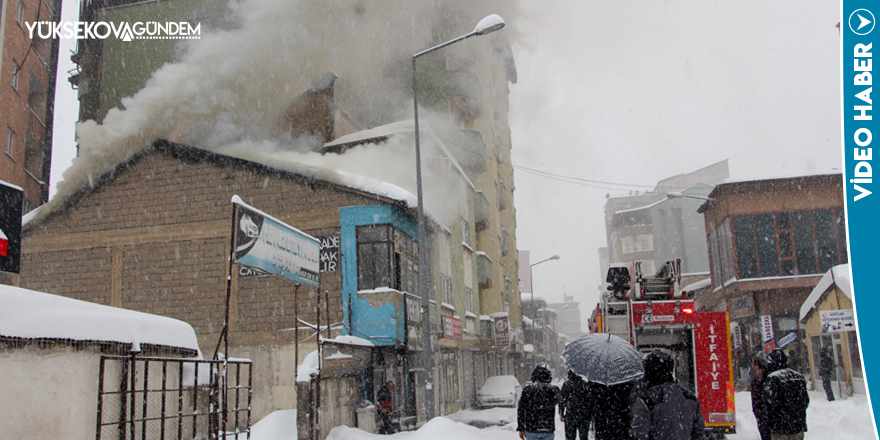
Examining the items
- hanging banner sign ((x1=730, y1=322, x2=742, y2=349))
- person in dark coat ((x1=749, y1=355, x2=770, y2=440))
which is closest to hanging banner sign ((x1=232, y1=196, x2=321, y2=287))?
person in dark coat ((x1=749, y1=355, x2=770, y2=440))

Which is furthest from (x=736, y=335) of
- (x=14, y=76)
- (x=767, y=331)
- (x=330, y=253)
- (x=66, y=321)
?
(x=14, y=76)

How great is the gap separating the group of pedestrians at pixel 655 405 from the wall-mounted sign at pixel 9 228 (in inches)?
273

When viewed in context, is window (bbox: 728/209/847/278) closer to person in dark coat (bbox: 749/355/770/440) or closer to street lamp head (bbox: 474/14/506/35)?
street lamp head (bbox: 474/14/506/35)

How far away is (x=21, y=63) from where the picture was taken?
29.1m

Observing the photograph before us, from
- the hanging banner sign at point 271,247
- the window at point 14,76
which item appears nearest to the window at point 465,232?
the hanging banner sign at point 271,247

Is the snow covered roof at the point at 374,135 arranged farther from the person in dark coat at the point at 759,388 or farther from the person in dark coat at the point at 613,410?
→ the person in dark coat at the point at 613,410

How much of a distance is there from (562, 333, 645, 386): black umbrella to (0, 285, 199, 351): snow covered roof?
19.0ft

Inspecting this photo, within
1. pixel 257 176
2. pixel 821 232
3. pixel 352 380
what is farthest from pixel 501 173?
pixel 352 380

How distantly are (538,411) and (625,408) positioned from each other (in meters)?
1.36

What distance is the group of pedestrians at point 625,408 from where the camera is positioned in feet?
16.3

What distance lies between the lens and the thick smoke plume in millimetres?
24953

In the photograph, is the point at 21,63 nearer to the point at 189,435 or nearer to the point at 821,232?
the point at 189,435

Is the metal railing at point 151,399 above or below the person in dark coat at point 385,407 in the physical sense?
above

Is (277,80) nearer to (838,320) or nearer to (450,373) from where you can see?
(450,373)
